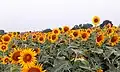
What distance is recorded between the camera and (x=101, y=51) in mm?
5668

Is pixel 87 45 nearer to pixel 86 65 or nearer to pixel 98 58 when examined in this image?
pixel 98 58

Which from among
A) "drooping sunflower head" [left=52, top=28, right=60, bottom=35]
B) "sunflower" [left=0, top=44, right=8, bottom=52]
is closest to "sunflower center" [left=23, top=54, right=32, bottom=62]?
"sunflower" [left=0, top=44, right=8, bottom=52]

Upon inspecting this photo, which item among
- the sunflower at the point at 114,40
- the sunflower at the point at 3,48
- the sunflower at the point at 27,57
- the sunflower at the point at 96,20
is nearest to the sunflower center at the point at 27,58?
the sunflower at the point at 27,57

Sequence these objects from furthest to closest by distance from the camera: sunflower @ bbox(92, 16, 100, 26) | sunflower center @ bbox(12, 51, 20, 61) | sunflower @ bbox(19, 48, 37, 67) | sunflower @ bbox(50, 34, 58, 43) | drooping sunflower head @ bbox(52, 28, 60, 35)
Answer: sunflower @ bbox(92, 16, 100, 26), drooping sunflower head @ bbox(52, 28, 60, 35), sunflower @ bbox(50, 34, 58, 43), sunflower center @ bbox(12, 51, 20, 61), sunflower @ bbox(19, 48, 37, 67)

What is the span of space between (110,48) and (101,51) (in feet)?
0.59

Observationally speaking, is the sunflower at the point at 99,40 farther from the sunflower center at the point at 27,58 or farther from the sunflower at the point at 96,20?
the sunflower at the point at 96,20

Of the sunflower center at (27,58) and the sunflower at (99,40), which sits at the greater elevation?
the sunflower at (99,40)

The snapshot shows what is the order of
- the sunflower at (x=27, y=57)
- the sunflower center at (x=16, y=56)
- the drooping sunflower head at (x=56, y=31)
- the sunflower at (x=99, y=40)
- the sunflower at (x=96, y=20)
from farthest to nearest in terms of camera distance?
the sunflower at (x=96, y=20) < the drooping sunflower head at (x=56, y=31) < the sunflower at (x=99, y=40) < the sunflower center at (x=16, y=56) < the sunflower at (x=27, y=57)

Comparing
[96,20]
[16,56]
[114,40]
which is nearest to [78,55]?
[114,40]

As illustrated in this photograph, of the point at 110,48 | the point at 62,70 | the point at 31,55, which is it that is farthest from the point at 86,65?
the point at 31,55

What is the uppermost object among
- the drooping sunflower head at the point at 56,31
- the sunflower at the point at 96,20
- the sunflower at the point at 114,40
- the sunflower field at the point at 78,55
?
the sunflower at the point at 96,20

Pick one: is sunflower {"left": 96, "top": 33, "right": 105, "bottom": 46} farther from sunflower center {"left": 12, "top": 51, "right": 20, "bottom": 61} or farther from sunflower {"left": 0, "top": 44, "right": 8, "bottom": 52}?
sunflower {"left": 0, "top": 44, "right": 8, "bottom": 52}

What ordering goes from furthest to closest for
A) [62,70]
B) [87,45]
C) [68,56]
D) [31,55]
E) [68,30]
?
[68,30] → [87,45] → [68,56] → [62,70] → [31,55]

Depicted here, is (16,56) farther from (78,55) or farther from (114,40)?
(114,40)
